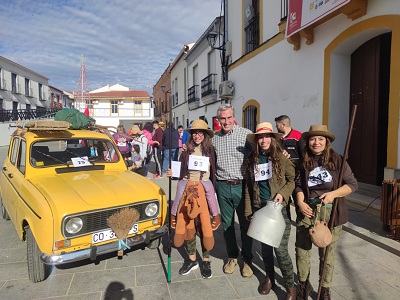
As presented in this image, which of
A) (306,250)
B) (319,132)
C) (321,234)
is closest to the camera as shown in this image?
(321,234)

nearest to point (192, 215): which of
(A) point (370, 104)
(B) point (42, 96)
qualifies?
(A) point (370, 104)

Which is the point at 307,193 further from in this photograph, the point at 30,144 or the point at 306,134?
the point at 30,144

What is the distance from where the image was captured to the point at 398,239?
3807mm

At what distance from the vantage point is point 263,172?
2.76 metres

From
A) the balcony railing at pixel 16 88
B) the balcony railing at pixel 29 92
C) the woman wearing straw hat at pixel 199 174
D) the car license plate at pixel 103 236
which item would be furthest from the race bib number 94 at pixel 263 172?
the balcony railing at pixel 29 92

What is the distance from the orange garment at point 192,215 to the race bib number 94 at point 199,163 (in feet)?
0.54

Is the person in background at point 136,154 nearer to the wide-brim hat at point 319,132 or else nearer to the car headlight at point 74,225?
the car headlight at point 74,225

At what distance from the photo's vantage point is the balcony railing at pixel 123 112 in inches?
1692

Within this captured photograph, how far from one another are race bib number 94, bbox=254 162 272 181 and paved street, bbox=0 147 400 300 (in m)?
1.20

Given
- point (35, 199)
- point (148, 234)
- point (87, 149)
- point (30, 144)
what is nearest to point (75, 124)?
point (87, 149)

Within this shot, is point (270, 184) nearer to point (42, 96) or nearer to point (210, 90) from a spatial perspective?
point (210, 90)

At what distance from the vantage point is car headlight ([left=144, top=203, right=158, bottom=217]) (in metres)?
3.35

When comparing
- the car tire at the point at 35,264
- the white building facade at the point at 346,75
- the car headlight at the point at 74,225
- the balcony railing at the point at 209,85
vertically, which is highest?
the balcony railing at the point at 209,85

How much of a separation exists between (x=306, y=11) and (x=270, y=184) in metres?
5.26
